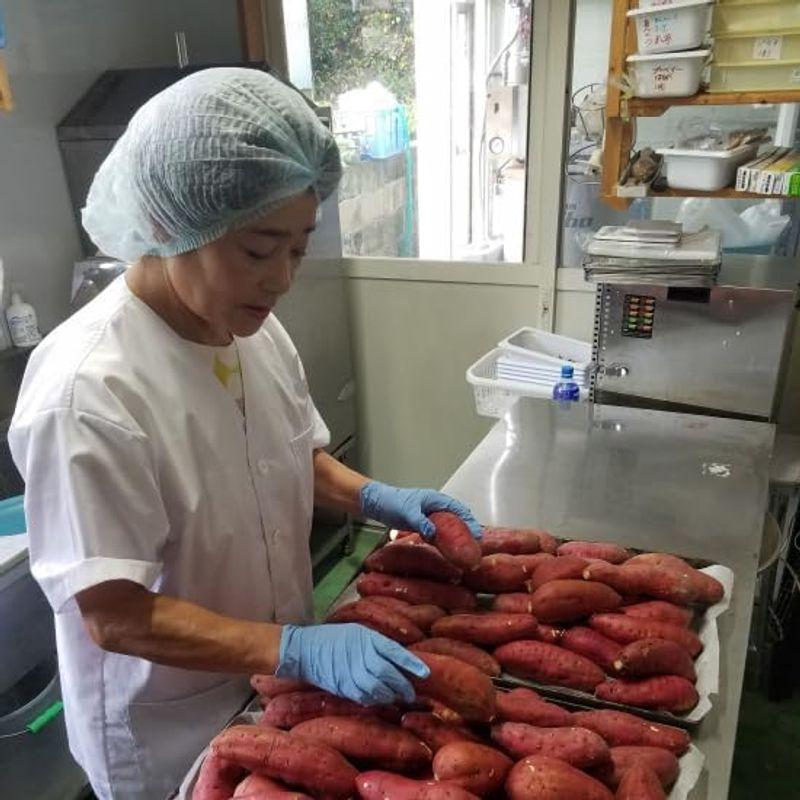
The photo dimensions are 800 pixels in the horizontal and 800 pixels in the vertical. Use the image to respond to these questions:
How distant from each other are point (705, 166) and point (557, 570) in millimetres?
1159

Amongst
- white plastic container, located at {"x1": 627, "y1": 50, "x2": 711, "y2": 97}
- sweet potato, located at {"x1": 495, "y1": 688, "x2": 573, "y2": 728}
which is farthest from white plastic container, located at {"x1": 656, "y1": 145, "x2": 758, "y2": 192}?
sweet potato, located at {"x1": 495, "y1": 688, "x2": 573, "y2": 728}

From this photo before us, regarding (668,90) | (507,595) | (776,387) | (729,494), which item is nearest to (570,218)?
(668,90)

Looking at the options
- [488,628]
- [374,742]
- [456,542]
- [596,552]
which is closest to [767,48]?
[596,552]

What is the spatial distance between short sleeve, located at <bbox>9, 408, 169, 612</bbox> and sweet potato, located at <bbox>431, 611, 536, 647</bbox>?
0.41 metres

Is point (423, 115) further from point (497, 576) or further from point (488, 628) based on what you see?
point (488, 628)

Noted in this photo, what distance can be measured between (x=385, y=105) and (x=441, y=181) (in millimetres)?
345

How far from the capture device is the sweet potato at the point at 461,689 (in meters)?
0.86

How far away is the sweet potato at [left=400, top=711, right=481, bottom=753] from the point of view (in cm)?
84

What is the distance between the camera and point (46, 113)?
2.10m

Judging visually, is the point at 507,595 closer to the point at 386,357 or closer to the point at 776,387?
the point at 776,387

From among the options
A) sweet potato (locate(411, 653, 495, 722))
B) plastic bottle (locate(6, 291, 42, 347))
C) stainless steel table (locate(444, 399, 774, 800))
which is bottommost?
stainless steel table (locate(444, 399, 774, 800))

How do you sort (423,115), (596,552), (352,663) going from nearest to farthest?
1. (352,663)
2. (596,552)
3. (423,115)

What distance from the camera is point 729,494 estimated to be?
1.51 m

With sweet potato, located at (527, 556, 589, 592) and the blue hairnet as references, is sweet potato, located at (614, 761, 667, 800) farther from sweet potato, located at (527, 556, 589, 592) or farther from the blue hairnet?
the blue hairnet
